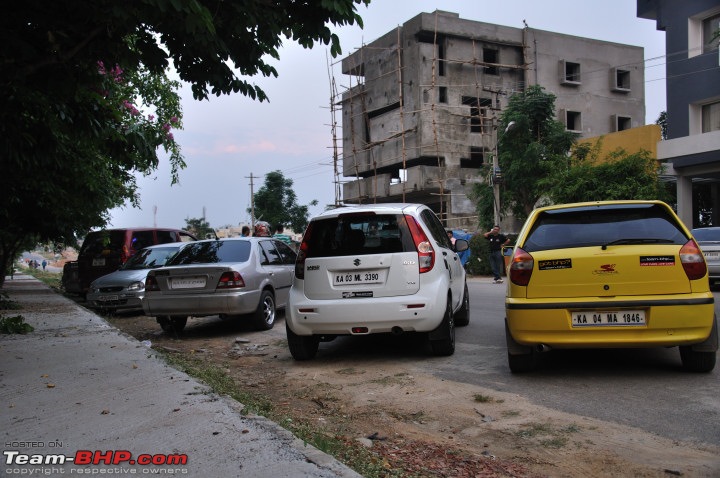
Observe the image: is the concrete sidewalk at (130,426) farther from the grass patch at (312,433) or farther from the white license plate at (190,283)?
the white license plate at (190,283)

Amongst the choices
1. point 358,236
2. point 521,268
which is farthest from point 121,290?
point 521,268

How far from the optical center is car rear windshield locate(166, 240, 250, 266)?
960 centimetres

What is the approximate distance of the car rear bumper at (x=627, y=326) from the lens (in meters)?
5.12

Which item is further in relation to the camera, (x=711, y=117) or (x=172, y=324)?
(x=711, y=117)

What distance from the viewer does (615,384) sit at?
5.30 m

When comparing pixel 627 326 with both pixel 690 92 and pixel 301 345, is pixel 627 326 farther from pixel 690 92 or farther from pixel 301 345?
pixel 690 92

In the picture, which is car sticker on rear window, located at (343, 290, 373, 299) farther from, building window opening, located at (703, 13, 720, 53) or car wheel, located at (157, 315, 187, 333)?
building window opening, located at (703, 13, 720, 53)

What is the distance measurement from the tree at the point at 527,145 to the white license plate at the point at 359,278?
24.6 meters

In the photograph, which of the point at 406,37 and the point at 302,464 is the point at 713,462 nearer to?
the point at 302,464

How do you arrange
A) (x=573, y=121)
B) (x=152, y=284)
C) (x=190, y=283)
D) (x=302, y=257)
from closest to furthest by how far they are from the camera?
(x=302, y=257) < (x=190, y=283) < (x=152, y=284) < (x=573, y=121)

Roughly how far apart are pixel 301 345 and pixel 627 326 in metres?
3.48

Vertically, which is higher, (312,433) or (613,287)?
(613,287)

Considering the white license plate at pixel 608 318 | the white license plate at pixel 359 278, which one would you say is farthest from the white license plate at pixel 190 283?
the white license plate at pixel 608 318

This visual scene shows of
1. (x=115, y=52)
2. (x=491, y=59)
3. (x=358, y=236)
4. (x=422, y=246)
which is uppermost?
(x=491, y=59)
